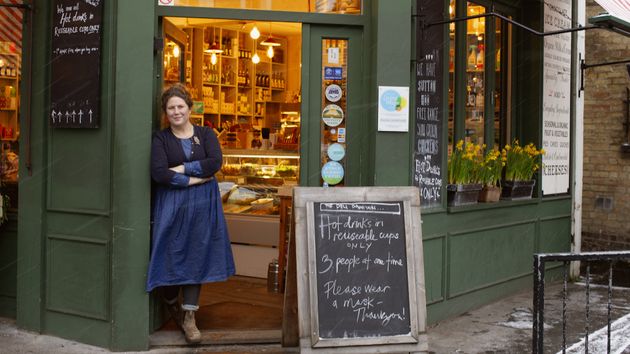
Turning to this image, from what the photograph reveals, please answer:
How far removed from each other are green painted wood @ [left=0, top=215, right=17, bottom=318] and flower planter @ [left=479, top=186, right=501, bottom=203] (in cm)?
460

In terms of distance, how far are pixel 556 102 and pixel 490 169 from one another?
6.49 ft

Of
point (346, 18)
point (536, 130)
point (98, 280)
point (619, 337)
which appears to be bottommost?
point (619, 337)

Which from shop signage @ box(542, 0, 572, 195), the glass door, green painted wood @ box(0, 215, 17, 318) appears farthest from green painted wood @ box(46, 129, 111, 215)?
shop signage @ box(542, 0, 572, 195)

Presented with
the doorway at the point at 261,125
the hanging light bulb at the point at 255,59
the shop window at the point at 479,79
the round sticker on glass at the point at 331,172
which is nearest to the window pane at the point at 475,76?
the shop window at the point at 479,79

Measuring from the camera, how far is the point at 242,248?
31.1 feet

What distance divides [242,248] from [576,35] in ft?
16.4

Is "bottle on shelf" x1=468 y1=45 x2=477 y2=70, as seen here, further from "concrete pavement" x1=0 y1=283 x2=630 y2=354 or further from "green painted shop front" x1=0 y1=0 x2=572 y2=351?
"concrete pavement" x1=0 y1=283 x2=630 y2=354

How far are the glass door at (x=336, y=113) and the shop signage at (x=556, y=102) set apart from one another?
360 cm

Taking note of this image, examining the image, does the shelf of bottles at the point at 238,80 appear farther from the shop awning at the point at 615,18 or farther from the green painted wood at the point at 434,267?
the shop awning at the point at 615,18

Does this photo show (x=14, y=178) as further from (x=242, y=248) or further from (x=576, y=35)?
(x=576, y=35)

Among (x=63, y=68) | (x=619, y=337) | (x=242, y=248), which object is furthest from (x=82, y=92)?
(x=619, y=337)

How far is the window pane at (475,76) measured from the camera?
8.83 meters

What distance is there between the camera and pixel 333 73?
696 cm

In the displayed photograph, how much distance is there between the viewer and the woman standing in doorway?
6.33 metres
